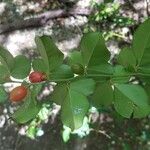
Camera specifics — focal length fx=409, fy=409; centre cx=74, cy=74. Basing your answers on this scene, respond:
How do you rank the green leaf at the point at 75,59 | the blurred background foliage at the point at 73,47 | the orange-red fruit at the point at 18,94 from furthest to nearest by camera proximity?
the blurred background foliage at the point at 73,47, the green leaf at the point at 75,59, the orange-red fruit at the point at 18,94

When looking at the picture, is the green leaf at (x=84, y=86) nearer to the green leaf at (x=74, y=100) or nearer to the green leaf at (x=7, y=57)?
the green leaf at (x=74, y=100)

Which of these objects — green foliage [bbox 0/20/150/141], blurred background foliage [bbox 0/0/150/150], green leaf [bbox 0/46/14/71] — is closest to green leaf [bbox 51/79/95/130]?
green foliage [bbox 0/20/150/141]

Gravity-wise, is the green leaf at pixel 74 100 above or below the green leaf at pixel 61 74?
below

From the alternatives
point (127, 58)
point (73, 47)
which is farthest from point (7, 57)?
point (73, 47)

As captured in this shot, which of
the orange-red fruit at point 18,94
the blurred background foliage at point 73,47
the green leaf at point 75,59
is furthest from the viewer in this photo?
the blurred background foliage at point 73,47

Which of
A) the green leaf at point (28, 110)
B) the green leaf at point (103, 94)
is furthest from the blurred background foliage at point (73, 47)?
the green leaf at point (28, 110)

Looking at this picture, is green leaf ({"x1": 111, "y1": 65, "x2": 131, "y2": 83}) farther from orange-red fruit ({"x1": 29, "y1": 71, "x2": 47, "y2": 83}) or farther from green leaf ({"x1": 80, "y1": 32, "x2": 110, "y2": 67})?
orange-red fruit ({"x1": 29, "y1": 71, "x2": 47, "y2": 83})
